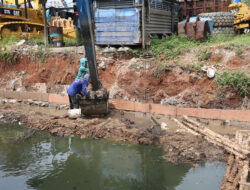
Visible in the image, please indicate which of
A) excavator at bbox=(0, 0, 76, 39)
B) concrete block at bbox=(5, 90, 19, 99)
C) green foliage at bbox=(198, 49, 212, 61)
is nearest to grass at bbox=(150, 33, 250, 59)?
green foliage at bbox=(198, 49, 212, 61)

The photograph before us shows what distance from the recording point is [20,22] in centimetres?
1454

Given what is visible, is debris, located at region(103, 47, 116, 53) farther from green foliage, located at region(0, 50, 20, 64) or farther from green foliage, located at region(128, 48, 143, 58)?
green foliage, located at region(0, 50, 20, 64)

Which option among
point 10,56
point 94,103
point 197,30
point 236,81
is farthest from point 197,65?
point 10,56

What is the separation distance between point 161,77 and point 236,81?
2.43m

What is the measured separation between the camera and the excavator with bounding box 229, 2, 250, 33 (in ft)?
40.7

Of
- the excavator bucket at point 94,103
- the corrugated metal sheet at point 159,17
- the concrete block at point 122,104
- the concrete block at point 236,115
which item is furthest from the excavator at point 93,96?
the corrugated metal sheet at point 159,17

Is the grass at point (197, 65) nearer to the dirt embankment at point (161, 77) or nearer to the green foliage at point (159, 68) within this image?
the dirt embankment at point (161, 77)

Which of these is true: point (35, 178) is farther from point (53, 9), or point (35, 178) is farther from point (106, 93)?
point (53, 9)

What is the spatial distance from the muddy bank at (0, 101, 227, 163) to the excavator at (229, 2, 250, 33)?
8.04 meters

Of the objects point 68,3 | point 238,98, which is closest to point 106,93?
point 238,98

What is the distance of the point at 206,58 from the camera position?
8.95m

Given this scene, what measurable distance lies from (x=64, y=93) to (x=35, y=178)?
562 centimetres

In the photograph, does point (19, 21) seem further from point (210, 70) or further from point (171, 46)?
point (210, 70)

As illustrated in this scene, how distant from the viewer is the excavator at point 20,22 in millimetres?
13891
